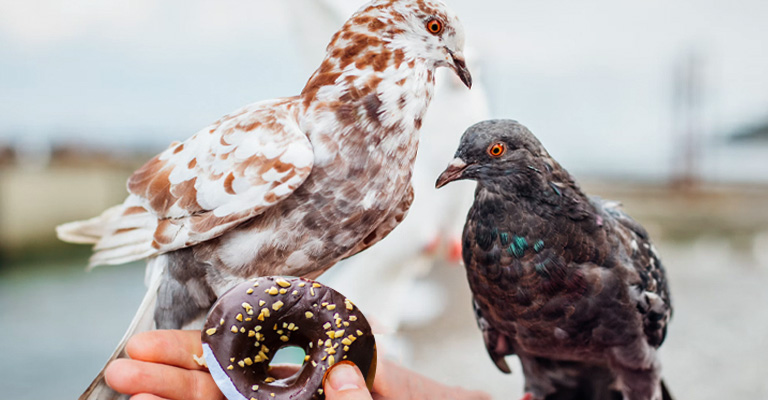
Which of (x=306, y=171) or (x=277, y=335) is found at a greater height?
(x=306, y=171)

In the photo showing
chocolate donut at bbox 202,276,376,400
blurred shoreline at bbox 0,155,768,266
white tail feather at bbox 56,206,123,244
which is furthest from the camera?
blurred shoreline at bbox 0,155,768,266

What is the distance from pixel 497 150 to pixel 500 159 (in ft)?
0.03

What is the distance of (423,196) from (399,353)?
29cm

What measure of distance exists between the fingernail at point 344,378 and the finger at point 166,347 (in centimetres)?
16

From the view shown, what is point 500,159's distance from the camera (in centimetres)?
59

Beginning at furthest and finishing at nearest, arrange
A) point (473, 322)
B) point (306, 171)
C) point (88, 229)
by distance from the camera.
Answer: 1. point (473, 322)
2. point (88, 229)
3. point (306, 171)

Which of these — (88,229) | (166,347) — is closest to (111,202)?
(88,229)

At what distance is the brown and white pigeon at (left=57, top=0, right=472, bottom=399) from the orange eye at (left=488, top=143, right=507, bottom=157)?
0.07 metres

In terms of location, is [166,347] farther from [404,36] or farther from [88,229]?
[404,36]

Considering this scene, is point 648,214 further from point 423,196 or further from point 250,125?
point 250,125

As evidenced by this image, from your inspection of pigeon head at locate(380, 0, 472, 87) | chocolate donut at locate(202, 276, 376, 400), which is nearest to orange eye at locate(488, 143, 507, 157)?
pigeon head at locate(380, 0, 472, 87)

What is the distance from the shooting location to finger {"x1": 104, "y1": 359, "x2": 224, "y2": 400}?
1.80ft

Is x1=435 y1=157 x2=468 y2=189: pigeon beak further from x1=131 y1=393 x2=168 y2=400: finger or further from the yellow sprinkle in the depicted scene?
x1=131 y1=393 x2=168 y2=400: finger

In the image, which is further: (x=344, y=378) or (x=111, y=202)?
(x=111, y=202)
